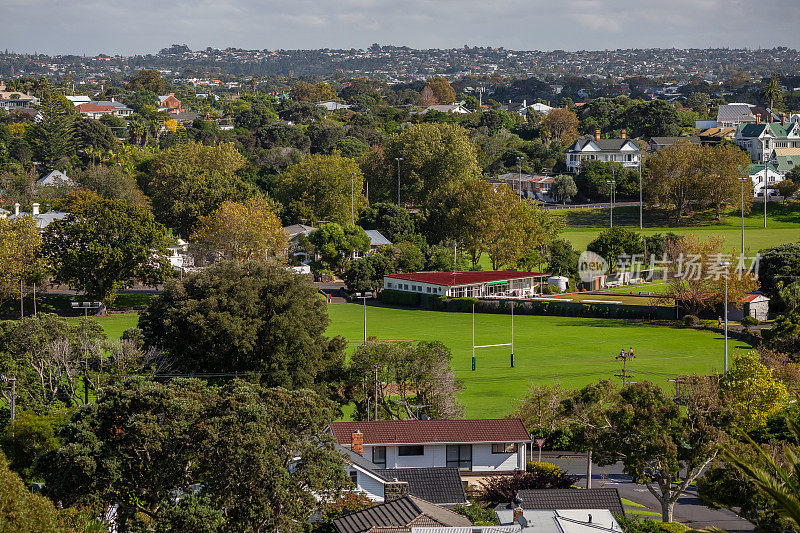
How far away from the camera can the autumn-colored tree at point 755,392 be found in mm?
44156

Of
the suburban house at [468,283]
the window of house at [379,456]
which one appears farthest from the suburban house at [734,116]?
the window of house at [379,456]

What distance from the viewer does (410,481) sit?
35.6 m

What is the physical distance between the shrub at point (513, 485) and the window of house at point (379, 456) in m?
3.56

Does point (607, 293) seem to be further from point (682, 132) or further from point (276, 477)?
point (682, 132)

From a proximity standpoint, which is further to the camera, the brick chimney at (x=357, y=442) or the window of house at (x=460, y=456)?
the window of house at (x=460, y=456)

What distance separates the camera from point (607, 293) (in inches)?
3418

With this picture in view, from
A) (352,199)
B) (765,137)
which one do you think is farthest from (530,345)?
(765,137)

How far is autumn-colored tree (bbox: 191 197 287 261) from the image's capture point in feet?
289

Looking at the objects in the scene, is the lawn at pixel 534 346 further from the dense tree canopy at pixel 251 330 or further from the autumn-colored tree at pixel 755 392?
the autumn-colored tree at pixel 755 392

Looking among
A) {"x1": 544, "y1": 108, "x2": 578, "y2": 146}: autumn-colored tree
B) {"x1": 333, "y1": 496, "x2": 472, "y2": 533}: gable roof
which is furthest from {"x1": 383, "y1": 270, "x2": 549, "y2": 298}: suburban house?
{"x1": 544, "y1": 108, "x2": 578, "y2": 146}: autumn-colored tree

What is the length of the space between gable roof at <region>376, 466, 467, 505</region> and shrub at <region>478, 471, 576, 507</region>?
1.67 meters

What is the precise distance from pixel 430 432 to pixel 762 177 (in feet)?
338

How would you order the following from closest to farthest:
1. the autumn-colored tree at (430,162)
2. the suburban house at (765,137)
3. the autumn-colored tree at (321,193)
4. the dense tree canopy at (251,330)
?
the dense tree canopy at (251,330)
the autumn-colored tree at (321,193)
the autumn-colored tree at (430,162)
the suburban house at (765,137)

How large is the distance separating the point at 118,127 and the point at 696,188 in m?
110
